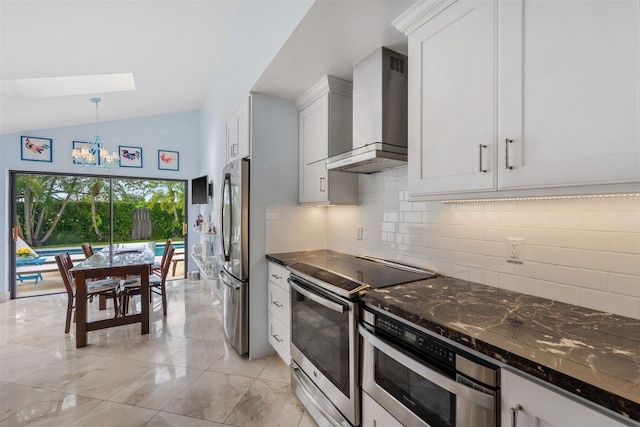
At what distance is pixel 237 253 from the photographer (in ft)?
8.84

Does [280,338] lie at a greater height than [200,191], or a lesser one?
lesser

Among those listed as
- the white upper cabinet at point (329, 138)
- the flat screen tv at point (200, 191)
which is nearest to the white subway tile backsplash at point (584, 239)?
the white upper cabinet at point (329, 138)

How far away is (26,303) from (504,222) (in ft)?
19.8

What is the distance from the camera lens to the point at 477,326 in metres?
1.06

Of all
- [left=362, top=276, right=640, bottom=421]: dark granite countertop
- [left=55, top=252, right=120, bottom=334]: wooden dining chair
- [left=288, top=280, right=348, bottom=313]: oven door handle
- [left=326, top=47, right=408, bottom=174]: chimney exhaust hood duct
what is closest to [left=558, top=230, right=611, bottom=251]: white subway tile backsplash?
[left=362, top=276, right=640, bottom=421]: dark granite countertop

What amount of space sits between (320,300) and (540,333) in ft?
3.51

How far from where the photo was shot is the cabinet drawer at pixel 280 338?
7.66 feet

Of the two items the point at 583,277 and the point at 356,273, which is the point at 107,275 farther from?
the point at 583,277

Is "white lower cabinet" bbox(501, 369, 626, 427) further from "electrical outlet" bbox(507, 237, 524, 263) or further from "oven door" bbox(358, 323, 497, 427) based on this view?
"electrical outlet" bbox(507, 237, 524, 263)

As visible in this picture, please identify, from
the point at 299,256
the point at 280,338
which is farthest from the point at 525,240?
the point at 280,338

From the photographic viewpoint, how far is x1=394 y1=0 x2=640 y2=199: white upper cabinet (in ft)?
2.92

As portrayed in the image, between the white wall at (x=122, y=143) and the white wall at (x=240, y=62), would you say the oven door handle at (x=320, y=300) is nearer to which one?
the white wall at (x=240, y=62)

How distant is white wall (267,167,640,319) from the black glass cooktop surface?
121 millimetres

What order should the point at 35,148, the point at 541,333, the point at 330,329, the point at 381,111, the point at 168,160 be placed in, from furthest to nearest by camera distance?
the point at 168,160
the point at 35,148
the point at 381,111
the point at 330,329
the point at 541,333
